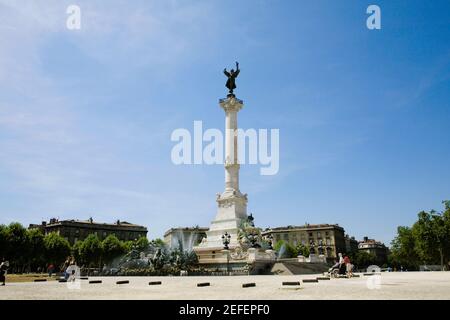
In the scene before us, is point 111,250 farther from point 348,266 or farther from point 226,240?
point 348,266

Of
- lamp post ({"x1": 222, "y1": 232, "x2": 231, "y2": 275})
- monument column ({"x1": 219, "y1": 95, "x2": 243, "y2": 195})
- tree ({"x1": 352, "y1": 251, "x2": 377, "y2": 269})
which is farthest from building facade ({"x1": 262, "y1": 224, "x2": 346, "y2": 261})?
lamp post ({"x1": 222, "y1": 232, "x2": 231, "y2": 275})

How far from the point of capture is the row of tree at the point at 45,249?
66.2 metres

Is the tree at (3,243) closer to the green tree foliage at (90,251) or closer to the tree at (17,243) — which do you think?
the tree at (17,243)

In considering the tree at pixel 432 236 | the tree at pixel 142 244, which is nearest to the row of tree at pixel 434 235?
the tree at pixel 432 236

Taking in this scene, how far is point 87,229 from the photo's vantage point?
118m

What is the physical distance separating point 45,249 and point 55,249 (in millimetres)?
2697

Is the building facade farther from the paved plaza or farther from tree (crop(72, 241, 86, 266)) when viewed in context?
the paved plaza

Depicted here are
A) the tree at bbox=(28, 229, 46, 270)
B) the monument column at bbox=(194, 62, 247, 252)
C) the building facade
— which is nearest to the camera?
the monument column at bbox=(194, 62, 247, 252)

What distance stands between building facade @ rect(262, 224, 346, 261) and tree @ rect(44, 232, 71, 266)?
71.3 metres

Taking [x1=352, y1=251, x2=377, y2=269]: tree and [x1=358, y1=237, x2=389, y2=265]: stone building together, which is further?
[x1=358, y1=237, x2=389, y2=265]: stone building

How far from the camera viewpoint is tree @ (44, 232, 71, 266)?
253 ft
